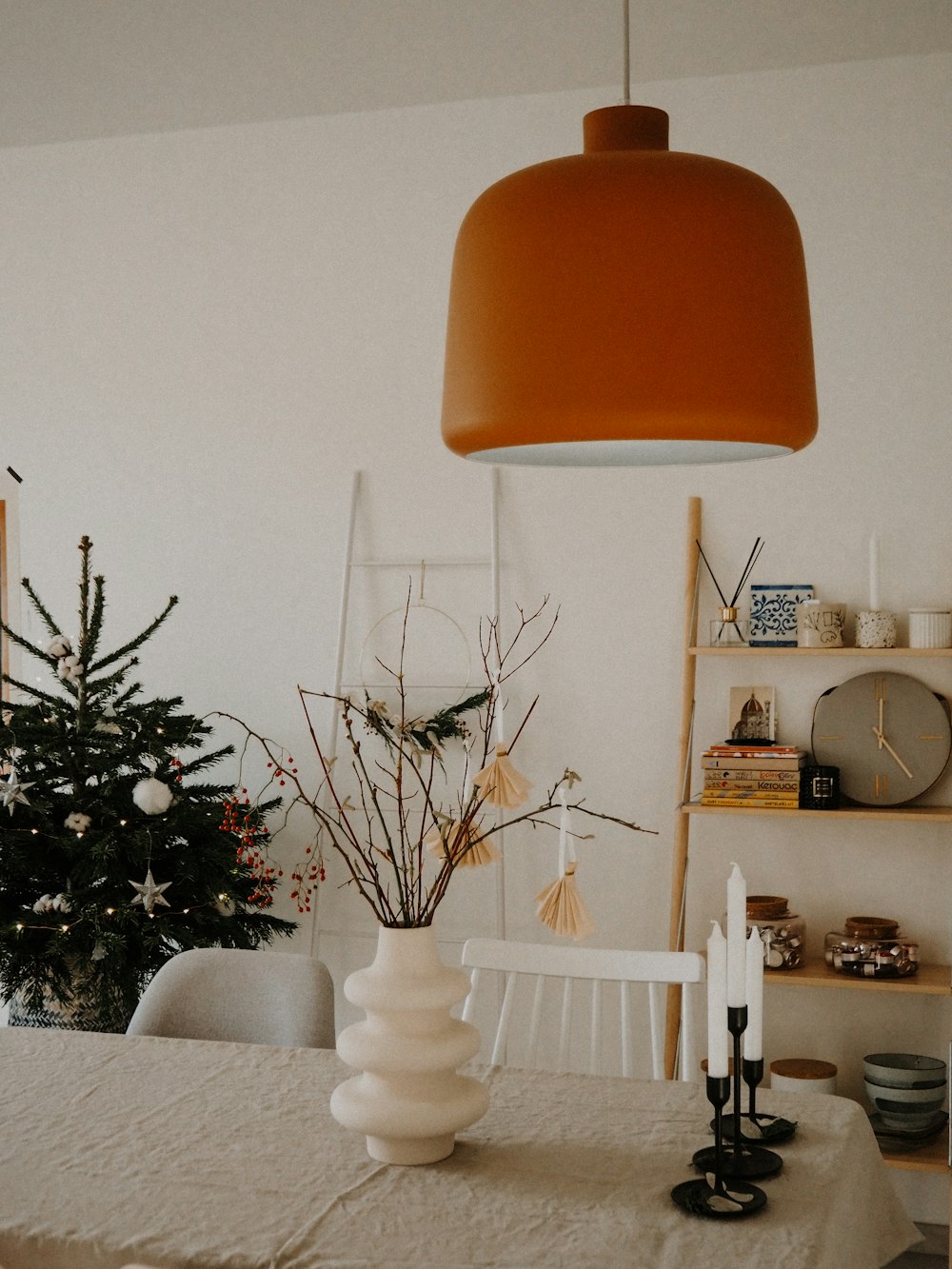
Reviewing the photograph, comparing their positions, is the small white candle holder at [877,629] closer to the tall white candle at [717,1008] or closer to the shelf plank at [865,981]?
the shelf plank at [865,981]

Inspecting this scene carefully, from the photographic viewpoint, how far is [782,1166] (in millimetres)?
1697

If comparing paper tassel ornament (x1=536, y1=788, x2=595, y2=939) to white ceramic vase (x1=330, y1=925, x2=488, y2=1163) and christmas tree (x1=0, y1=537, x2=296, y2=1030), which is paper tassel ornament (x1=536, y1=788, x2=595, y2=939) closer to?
white ceramic vase (x1=330, y1=925, x2=488, y2=1163)

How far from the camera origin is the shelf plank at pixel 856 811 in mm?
3064

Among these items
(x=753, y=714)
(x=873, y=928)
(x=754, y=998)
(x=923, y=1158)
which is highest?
(x=753, y=714)

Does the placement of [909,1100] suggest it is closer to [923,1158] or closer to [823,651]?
[923,1158]

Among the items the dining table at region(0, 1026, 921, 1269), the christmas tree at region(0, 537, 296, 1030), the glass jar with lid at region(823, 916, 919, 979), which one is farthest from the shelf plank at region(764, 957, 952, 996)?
the christmas tree at region(0, 537, 296, 1030)

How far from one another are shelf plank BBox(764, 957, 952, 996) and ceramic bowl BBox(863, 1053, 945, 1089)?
0.16 metres

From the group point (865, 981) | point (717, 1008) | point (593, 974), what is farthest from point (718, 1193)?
point (865, 981)

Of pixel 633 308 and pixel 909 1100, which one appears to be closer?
pixel 633 308

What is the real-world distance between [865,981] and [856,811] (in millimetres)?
398

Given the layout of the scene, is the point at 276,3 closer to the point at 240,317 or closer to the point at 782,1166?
the point at 240,317

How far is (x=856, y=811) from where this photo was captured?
123 inches

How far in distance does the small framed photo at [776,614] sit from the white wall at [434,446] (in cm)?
8

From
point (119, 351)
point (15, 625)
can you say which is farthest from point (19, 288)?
point (15, 625)
